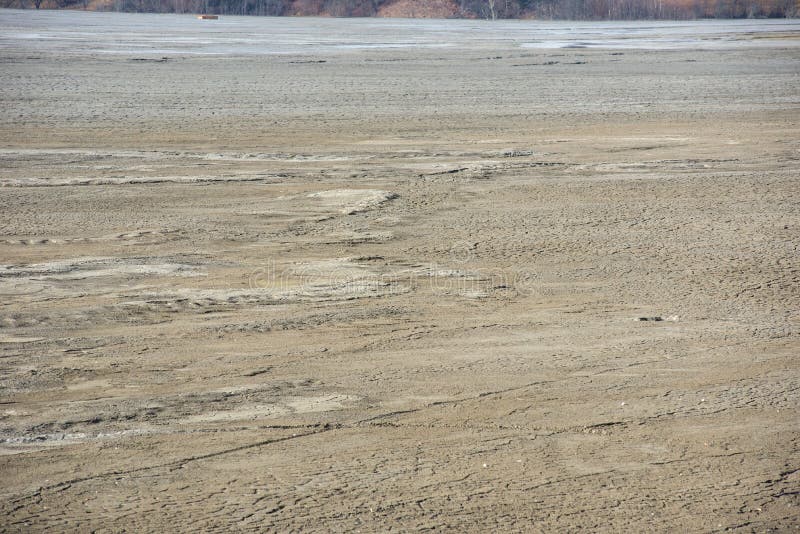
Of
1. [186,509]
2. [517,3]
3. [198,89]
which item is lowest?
[186,509]

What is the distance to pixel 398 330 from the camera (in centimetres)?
699

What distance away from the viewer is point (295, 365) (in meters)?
6.30

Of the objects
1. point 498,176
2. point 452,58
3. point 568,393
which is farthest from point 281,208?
point 452,58

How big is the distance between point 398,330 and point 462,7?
6392 centimetres

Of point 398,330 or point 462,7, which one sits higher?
point 462,7

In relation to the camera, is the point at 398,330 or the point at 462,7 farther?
the point at 462,7

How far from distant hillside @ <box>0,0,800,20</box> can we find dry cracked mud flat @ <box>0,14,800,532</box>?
47707 millimetres

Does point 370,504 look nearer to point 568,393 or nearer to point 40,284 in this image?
point 568,393

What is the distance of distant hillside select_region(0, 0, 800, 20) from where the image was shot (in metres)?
59.9

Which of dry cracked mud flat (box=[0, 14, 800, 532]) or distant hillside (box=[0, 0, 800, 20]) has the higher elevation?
distant hillside (box=[0, 0, 800, 20])

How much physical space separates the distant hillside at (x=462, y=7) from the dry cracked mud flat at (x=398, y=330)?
157ft

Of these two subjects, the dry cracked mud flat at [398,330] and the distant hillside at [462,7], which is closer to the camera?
the dry cracked mud flat at [398,330]

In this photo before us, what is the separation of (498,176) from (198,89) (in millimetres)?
11065

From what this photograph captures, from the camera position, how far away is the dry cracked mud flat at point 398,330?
472 centimetres
